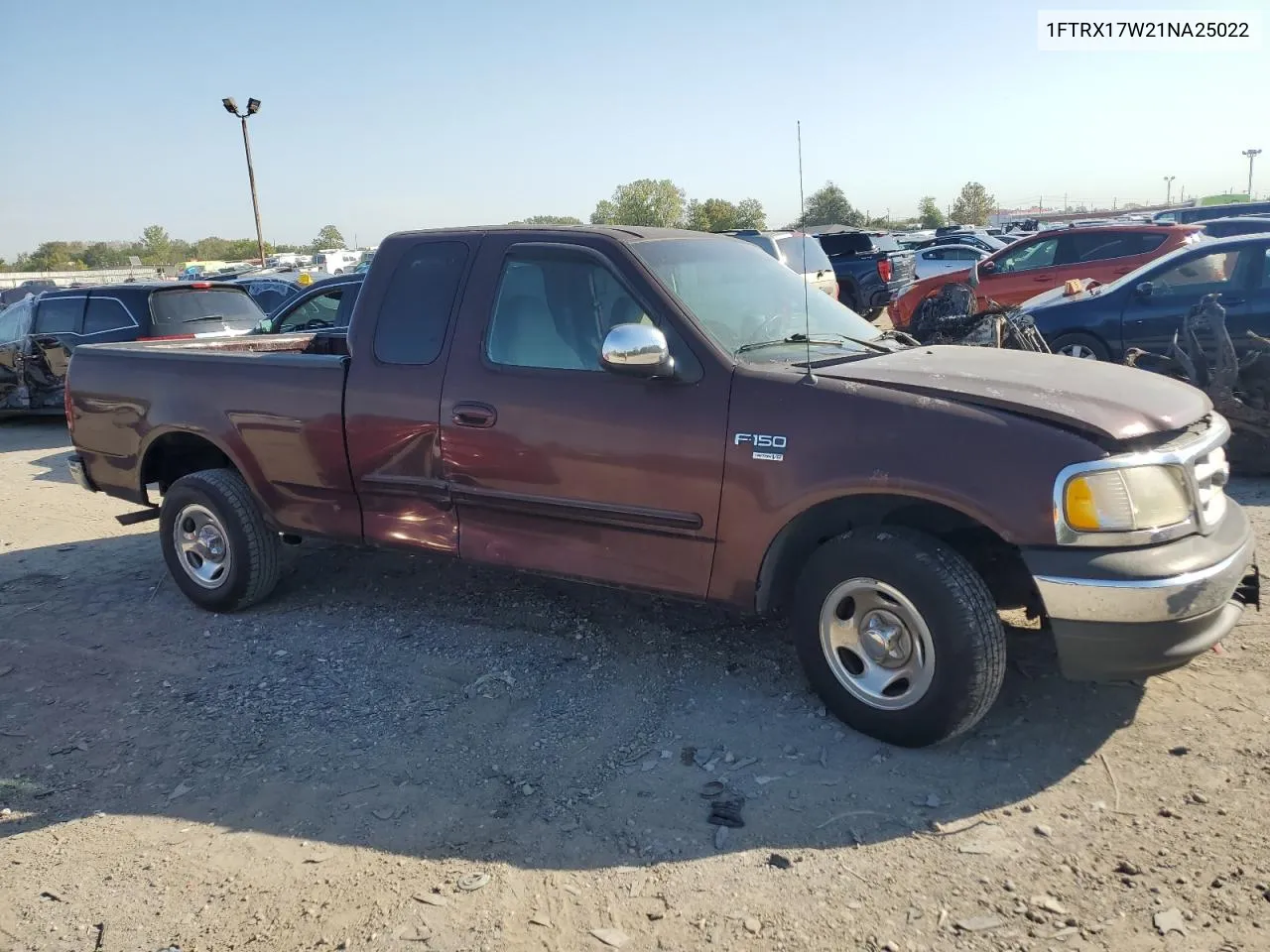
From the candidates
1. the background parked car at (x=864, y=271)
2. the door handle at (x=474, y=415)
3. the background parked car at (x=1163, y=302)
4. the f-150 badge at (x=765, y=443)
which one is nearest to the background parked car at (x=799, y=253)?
the background parked car at (x=864, y=271)

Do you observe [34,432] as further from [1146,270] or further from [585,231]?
[1146,270]

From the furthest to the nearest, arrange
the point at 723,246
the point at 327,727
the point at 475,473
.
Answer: the point at 723,246, the point at 475,473, the point at 327,727

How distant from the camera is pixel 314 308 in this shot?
434 inches

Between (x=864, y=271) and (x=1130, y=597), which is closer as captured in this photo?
(x=1130, y=597)

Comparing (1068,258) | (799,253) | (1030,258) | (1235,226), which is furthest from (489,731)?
(1235,226)

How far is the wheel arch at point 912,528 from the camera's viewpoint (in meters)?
3.48

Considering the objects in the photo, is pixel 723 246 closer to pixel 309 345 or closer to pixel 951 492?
pixel 951 492

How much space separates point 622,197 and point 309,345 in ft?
137

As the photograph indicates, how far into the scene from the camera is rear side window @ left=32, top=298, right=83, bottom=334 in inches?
475

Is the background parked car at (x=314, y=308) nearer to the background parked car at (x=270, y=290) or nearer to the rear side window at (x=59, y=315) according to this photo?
the rear side window at (x=59, y=315)

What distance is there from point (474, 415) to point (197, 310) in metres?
9.36

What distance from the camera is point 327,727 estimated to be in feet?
12.9

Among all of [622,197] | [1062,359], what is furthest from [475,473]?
[622,197]

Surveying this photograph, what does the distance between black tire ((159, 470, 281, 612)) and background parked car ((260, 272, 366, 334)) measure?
532 centimetres
